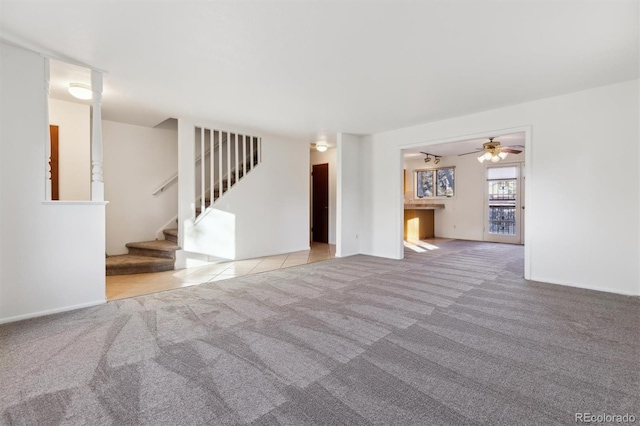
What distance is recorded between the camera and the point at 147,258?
15.6 ft

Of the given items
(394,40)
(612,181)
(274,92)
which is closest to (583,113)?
(612,181)

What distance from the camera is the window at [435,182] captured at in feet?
30.1

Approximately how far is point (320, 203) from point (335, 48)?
5644 mm

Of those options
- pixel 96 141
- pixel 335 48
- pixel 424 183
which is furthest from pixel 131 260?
pixel 424 183

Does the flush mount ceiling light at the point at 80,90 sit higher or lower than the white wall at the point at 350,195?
higher

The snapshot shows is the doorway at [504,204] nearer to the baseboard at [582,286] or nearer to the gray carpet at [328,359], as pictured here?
the baseboard at [582,286]

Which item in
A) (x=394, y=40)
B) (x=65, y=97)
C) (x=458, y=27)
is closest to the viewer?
(x=458, y=27)

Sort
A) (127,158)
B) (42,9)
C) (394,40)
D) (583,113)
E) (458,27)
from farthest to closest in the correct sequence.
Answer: (127,158)
(583,113)
(394,40)
(458,27)
(42,9)

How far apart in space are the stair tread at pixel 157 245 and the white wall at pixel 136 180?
0.89ft

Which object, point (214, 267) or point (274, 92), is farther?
point (214, 267)

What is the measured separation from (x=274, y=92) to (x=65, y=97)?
3024 millimetres

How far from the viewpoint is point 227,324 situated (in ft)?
8.30

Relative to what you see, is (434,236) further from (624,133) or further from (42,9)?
(42,9)

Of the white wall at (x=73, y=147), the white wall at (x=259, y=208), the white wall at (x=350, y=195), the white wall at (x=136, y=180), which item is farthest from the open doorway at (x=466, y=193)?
the white wall at (x=73, y=147)
